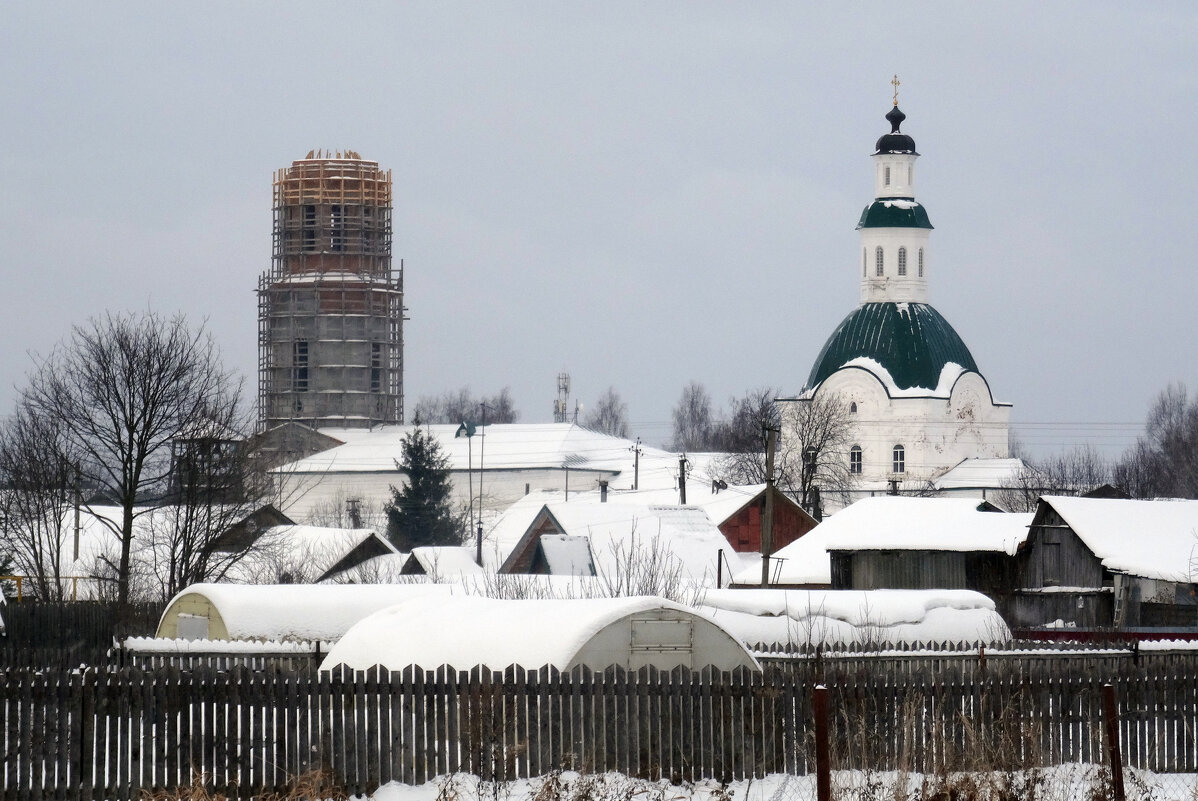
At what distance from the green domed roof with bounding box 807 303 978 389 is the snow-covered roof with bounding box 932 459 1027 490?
4.23 metres

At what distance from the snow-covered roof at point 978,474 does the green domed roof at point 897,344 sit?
4.23m

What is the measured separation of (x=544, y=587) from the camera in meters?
33.8

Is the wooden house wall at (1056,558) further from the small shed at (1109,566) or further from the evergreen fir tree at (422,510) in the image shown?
the evergreen fir tree at (422,510)

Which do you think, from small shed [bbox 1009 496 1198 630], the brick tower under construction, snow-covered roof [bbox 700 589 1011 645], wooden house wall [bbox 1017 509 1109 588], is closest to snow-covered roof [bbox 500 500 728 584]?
wooden house wall [bbox 1017 509 1109 588]

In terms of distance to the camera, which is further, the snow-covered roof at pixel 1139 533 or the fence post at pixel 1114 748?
the snow-covered roof at pixel 1139 533

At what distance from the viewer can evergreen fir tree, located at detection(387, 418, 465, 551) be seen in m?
85.0

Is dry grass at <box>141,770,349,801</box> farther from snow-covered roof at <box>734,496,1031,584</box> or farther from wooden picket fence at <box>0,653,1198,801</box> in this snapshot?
snow-covered roof at <box>734,496,1031,584</box>

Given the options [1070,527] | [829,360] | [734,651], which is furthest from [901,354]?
[734,651]

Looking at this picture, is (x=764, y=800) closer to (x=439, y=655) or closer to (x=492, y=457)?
(x=439, y=655)

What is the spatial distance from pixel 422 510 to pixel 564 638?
6920cm

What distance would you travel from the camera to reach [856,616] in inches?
1089

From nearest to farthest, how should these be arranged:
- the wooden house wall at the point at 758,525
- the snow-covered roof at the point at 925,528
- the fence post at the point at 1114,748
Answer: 1. the fence post at the point at 1114,748
2. the snow-covered roof at the point at 925,528
3. the wooden house wall at the point at 758,525

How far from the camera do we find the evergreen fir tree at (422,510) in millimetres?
85000

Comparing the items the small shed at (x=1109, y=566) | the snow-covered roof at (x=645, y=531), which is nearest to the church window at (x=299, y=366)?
the snow-covered roof at (x=645, y=531)
